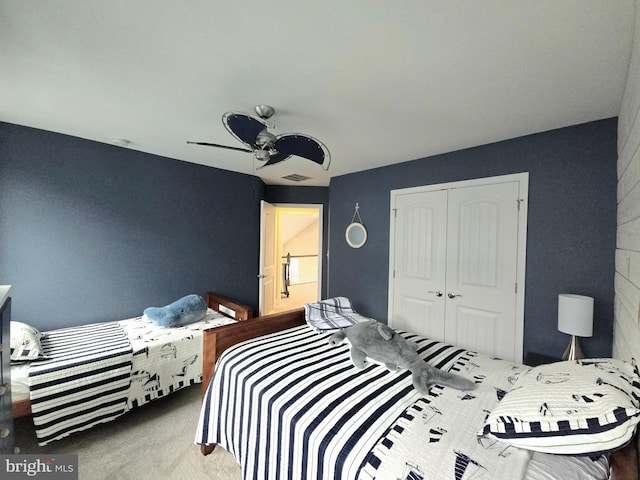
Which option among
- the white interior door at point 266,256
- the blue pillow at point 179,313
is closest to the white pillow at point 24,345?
the blue pillow at point 179,313

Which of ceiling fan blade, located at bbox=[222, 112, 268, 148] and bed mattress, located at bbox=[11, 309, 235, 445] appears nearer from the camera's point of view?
ceiling fan blade, located at bbox=[222, 112, 268, 148]

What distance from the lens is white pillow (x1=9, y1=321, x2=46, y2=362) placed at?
1.73m

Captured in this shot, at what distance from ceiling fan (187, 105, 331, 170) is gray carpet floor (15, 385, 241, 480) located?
6.58 feet

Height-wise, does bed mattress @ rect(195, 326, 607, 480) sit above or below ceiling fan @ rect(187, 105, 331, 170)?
below

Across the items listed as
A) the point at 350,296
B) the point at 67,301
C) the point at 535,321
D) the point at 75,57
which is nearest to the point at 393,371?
the point at 535,321

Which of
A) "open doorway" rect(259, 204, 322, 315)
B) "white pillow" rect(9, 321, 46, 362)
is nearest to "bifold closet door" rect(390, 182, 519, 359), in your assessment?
"open doorway" rect(259, 204, 322, 315)

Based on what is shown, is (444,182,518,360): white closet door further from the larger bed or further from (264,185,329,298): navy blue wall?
(264,185,329,298): navy blue wall

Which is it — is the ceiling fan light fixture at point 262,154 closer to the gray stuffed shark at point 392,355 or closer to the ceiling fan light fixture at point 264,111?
the ceiling fan light fixture at point 264,111

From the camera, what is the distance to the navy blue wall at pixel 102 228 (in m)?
2.29

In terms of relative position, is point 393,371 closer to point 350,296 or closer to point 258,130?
point 258,130

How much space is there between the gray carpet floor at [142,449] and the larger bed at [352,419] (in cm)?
14

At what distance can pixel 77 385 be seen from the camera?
69.7 inches

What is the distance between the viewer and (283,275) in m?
6.45

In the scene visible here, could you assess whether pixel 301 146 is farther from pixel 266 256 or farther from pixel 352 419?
pixel 266 256
